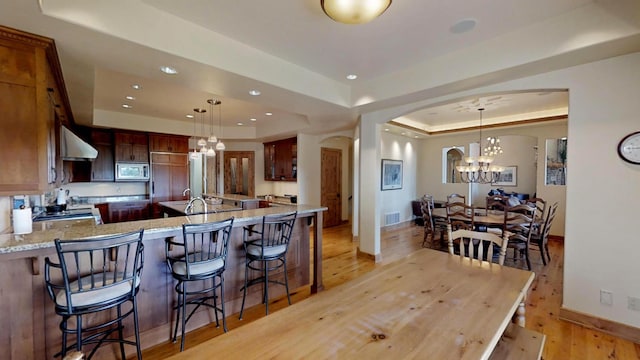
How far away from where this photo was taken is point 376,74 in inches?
145

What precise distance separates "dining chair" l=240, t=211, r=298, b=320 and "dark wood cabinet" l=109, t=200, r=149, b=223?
4596 millimetres

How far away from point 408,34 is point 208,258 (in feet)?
9.13

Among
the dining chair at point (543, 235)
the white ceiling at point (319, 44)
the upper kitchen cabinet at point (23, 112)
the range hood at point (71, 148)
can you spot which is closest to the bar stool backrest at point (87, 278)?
the upper kitchen cabinet at point (23, 112)

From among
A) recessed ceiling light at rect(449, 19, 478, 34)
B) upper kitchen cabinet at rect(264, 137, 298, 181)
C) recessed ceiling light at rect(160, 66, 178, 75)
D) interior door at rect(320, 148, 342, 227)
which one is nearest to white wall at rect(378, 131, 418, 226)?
interior door at rect(320, 148, 342, 227)

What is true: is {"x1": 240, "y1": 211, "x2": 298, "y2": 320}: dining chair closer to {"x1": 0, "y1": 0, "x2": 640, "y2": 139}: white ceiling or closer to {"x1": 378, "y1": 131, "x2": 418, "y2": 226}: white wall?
{"x1": 0, "y1": 0, "x2": 640, "y2": 139}: white ceiling

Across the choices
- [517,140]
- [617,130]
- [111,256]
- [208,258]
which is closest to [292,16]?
[208,258]

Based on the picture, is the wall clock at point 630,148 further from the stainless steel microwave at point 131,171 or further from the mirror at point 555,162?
the stainless steel microwave at point 131,171

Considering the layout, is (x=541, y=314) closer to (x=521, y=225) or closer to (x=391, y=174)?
(x=521, y=225)

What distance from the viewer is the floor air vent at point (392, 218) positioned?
7.11m

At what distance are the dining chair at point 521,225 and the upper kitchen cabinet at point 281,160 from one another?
4.69 metres

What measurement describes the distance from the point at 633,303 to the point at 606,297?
0.17 metres

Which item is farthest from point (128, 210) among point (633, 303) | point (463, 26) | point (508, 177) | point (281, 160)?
point (508, 177)

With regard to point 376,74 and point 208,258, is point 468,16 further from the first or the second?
point 208,258

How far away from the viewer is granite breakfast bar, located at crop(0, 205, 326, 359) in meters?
1.81
